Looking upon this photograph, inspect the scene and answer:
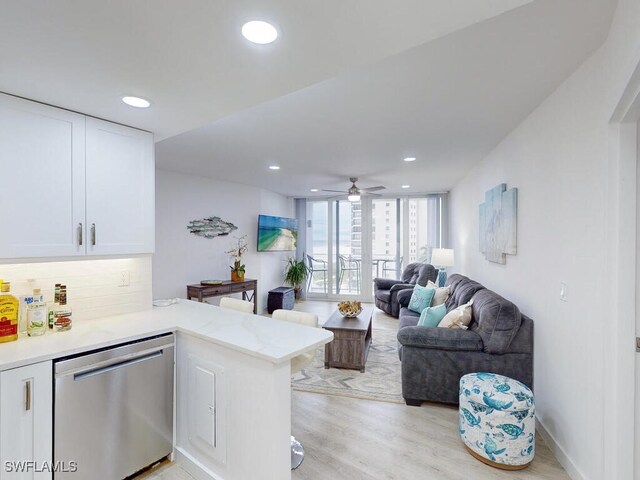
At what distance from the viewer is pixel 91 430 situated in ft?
5.62

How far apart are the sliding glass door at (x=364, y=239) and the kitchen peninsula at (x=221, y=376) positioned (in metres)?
5.57

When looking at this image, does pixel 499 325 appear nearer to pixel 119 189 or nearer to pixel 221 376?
pixel 221 376

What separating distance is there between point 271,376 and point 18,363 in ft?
3.95

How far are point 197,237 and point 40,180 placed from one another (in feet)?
11.4

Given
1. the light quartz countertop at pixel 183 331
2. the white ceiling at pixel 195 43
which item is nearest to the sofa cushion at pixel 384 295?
the light quartz countertop at pixel 183 331

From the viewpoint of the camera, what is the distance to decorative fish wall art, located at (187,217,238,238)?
5.23m

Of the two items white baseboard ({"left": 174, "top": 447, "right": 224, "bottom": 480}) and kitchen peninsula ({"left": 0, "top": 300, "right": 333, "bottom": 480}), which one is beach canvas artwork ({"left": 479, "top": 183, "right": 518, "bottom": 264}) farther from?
white baseboard ({"left": 174, "top": 447, "right": 224, "bottom": 480})

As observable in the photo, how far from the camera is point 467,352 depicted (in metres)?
2.66

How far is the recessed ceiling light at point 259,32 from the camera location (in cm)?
121

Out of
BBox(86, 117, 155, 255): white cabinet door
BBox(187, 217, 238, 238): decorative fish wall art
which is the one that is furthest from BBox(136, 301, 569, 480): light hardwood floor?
BBox(187, 217, 238, 238): decorative fish wall art

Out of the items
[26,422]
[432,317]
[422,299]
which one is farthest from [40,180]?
[422,299]

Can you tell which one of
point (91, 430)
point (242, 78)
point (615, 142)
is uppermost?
point (242, 78)

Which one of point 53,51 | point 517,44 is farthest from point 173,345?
point 517,44

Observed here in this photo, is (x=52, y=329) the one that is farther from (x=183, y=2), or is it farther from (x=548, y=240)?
(x=548, y=240)
